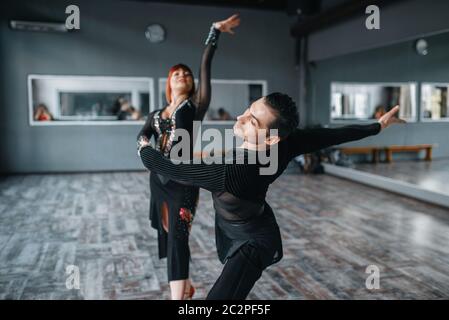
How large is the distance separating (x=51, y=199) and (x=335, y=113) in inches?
228

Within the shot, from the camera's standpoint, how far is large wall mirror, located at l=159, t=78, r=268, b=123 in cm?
915

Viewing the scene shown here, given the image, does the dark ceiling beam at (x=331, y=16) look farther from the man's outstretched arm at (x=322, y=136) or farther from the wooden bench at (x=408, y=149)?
the man's outstretched arm at (x=322, y=136)

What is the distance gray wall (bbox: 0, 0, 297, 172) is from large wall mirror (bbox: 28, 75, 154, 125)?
0.14 m

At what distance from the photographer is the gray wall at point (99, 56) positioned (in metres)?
8.34

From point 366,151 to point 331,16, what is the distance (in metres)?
2.57

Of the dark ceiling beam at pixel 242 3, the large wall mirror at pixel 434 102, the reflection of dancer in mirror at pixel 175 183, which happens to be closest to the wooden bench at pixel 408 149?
the large wall mirror at pixel 434 102

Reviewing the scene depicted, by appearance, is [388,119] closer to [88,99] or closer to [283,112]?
[283,112]

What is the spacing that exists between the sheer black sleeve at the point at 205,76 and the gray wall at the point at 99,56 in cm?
690

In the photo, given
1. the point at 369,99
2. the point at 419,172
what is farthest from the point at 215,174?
the point at 369,99

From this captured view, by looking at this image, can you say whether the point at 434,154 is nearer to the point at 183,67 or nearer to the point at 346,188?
the point at 346,188

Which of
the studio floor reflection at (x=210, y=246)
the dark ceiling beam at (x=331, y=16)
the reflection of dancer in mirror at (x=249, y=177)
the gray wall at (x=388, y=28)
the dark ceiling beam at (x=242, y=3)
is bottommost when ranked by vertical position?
the studio floor reflection at (x=210, y=246)

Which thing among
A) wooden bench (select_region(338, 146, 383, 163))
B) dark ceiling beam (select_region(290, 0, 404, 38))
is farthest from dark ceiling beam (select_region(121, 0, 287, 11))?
wooden bench (select_region(338, 146, 383, 163))

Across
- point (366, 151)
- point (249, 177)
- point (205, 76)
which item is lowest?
point (366, 151)

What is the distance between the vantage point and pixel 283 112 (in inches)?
55.7
